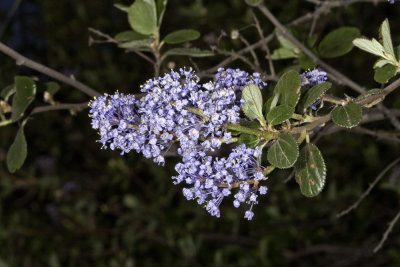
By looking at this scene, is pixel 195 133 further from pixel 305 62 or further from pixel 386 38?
pixel 305 62

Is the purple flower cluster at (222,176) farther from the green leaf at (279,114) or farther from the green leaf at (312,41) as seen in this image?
the green leaf at (312,41)

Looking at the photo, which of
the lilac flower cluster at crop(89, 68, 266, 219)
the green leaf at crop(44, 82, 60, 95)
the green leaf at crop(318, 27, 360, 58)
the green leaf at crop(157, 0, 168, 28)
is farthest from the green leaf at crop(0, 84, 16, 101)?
→ the green leaf at crop(318, 27, 360, 58)

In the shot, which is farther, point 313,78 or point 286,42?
point 286,42

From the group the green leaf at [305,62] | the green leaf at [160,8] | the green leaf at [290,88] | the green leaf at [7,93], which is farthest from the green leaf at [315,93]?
the green leaf at [7,93]

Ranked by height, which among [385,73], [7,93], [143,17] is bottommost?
[385,73]

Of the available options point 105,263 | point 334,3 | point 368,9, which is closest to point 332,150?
point 368,9

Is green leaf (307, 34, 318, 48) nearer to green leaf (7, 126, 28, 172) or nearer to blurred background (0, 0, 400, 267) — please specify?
blurred background (0, 0, 400, 267)

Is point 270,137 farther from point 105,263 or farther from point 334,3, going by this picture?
point 105,263

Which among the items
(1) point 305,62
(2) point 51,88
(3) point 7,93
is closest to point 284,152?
(1) point 305,62
